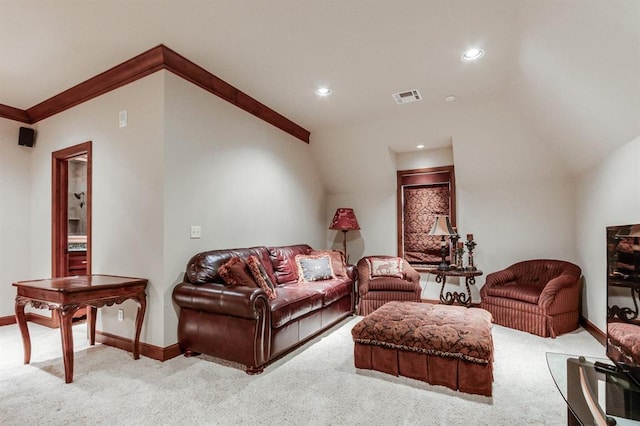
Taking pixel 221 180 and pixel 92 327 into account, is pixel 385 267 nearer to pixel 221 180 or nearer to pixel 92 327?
pixel 221 180

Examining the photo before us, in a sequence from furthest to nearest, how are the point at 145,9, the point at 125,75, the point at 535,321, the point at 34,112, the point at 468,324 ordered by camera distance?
the point at 34,112 → the point at 535,321 → the point at 125,75 → the point at 468,324 → the point at 145,9

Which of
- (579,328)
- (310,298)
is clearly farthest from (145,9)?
(579,328)

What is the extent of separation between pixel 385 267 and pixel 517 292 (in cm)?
164

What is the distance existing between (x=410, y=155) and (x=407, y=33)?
9.94ft

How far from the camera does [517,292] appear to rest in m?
3.92

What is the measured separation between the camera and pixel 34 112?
13.7ft

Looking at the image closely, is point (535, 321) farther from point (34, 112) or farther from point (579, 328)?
point (34, 112)

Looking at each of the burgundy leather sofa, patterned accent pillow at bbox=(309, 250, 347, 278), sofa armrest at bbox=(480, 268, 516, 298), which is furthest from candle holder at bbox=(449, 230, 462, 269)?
the burgundy leather sofa

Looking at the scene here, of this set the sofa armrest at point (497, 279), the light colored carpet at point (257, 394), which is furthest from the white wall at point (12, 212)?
the sofa armrest at point (497, 279)

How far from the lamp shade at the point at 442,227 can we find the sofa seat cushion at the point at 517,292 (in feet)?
3.11

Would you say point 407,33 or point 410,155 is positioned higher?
point 407,33

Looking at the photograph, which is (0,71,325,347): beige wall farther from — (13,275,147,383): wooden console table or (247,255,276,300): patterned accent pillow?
(247,255,276,300): patterned accent pillow

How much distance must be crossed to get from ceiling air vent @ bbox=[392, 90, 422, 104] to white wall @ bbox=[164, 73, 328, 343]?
1.67m

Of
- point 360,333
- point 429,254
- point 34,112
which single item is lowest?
point 360,333
